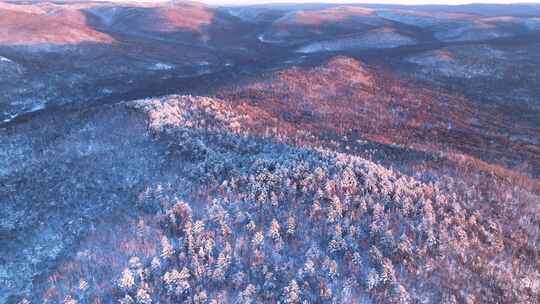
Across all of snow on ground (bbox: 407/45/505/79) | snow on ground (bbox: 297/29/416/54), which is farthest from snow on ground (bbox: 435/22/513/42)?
snow on ground (bbox: 407/45/505/79)

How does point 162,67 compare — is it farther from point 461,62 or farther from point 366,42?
point 366,42

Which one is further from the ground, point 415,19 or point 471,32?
point 415,19

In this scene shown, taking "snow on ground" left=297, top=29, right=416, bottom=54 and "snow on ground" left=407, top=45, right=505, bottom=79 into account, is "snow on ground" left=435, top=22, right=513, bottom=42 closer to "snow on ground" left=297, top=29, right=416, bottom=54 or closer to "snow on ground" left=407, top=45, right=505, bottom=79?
"snow on ground" left=297, top=29, right=416, bottom=54

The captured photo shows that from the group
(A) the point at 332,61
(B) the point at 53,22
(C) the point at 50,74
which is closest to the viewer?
(C) the point at 50,74

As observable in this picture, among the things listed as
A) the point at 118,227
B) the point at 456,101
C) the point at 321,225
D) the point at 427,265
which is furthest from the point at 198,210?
the point at 456,101

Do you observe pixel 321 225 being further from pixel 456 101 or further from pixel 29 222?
pixel 456 101

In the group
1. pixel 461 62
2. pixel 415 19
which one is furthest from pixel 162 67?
pixel 415 19

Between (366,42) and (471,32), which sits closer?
(366,42)

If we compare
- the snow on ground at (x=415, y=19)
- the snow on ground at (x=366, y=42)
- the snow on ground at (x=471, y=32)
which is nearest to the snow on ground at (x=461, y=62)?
the snow on ground at (x=366, y=42)

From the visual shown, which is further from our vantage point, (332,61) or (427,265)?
(332,61)
